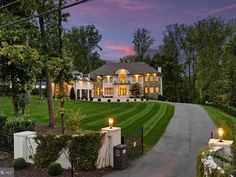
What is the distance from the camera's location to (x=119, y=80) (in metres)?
70.4

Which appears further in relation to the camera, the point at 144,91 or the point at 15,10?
the point at 144,91

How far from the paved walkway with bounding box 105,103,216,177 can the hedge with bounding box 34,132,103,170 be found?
4.44 feet

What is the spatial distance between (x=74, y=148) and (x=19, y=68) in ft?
33.7

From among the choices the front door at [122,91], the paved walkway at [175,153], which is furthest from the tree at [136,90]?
the paved walkway at [175,153]

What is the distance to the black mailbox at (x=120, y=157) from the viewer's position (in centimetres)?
1567

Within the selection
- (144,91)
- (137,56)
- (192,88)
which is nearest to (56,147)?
(144,91)

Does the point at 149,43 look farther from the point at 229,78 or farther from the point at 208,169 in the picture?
the point at 208,169

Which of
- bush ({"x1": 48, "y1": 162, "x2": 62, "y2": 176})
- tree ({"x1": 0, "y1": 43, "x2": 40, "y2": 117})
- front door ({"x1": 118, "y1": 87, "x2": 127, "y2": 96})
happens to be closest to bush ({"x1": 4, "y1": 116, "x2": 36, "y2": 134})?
tree ({"x1": 0, "y1": 43, "x2": 40, "y2": 117})

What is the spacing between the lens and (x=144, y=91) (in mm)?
70062

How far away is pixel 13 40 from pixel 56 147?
10.4 metres

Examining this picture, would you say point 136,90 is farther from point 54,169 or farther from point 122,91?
point 54,169

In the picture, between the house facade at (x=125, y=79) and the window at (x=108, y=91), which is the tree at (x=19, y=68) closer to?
the house facade at (x=125, y=79)

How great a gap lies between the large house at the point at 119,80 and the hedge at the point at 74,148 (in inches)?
2051

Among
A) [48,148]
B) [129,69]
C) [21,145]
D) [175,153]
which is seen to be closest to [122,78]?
[129,69]
